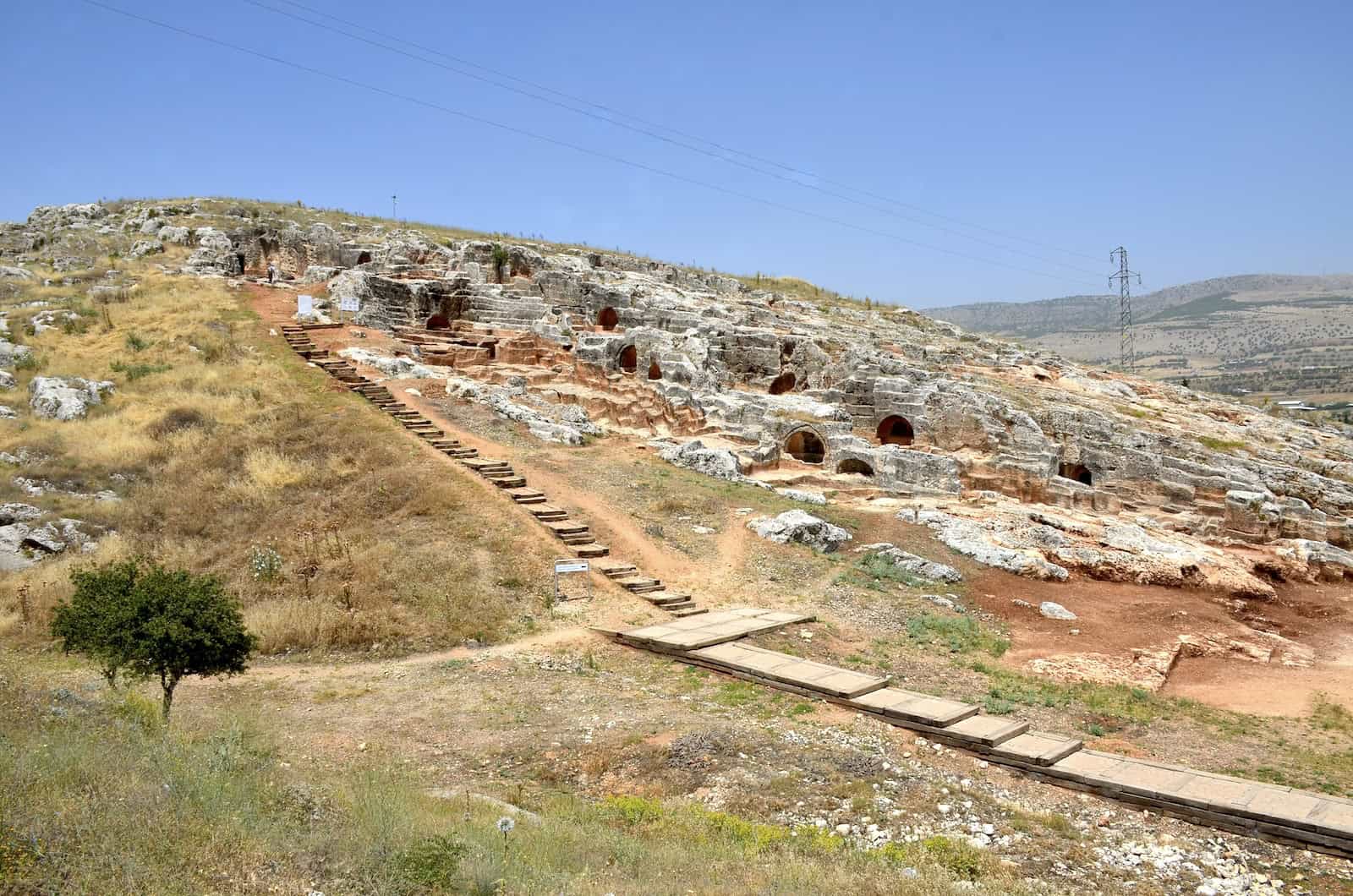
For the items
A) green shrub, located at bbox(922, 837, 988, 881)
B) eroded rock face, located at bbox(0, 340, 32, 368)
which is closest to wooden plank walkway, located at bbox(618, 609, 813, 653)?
green shrub, located at bbox(922, 837, 988, 881)

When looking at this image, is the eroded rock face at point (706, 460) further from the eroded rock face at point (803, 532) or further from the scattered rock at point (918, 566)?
the scattered rock at point (918, 566)

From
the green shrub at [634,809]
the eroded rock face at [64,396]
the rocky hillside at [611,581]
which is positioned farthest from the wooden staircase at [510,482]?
the green shrub at [634,809]

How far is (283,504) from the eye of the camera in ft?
58.0

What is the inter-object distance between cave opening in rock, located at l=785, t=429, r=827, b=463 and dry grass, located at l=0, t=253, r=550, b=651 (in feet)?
35.0

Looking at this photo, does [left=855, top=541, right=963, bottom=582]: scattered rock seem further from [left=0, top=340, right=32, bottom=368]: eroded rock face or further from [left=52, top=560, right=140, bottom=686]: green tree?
[left=0, top=340, right=32, bottom=368]: eroded rock face

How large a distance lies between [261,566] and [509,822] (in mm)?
10794

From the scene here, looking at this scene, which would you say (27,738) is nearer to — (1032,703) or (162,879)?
(162,879)

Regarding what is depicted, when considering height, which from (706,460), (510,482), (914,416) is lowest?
(510,482)

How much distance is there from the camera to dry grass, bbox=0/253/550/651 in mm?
13836

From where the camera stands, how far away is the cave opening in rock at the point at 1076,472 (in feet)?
85.7

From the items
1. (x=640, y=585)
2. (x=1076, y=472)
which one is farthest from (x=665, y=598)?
(x=1076, y=472)

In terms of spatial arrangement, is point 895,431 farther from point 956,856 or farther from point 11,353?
point 11,353

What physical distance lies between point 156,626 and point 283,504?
28.7 feet

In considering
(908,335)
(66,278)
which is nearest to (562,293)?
(908,335)
